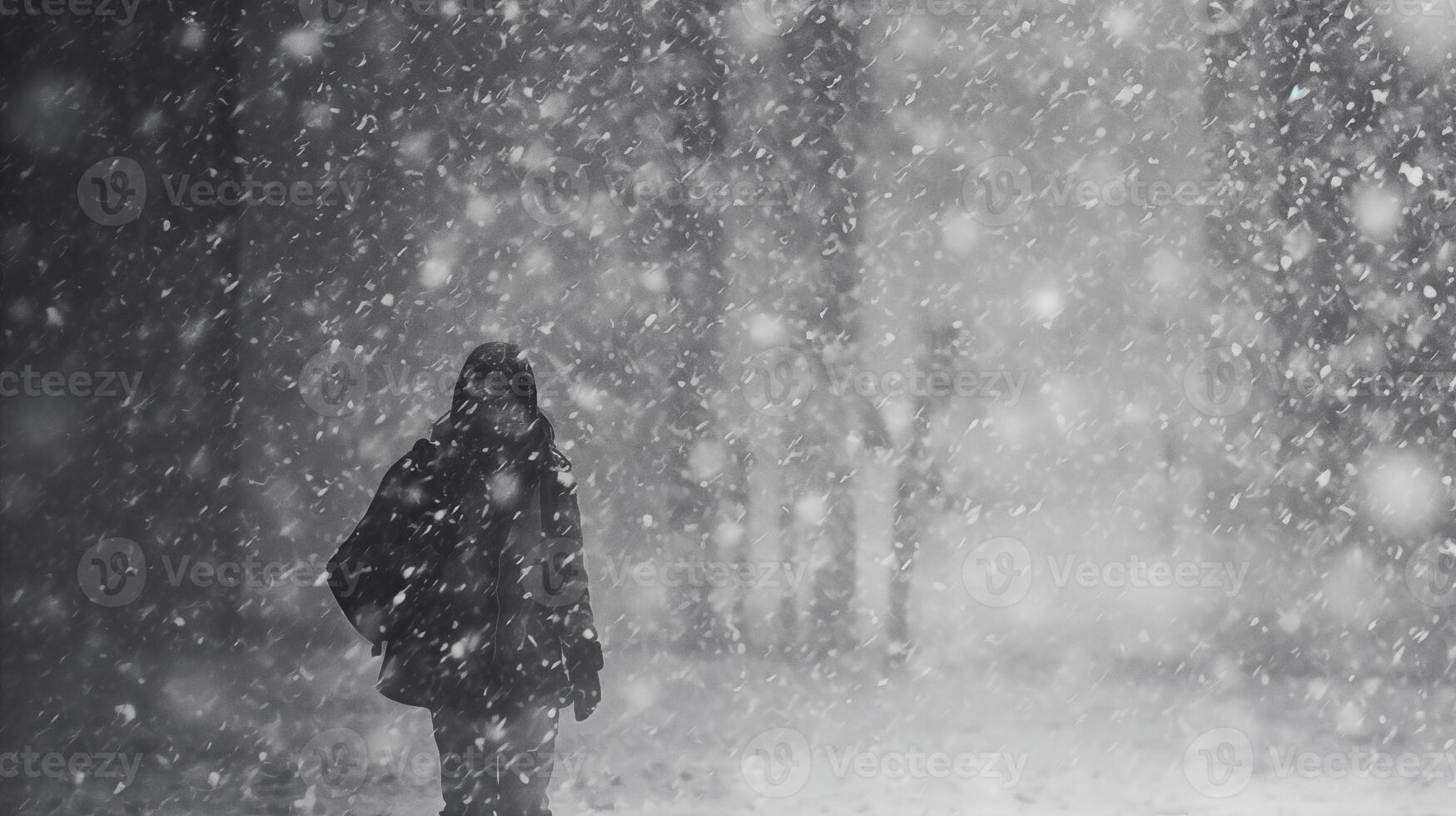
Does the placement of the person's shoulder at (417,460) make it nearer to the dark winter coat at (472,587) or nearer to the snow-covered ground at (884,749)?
the dark winter coat at (472,587)

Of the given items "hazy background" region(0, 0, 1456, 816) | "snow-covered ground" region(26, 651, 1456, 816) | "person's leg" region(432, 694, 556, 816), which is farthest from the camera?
"hazy background" region(0, 0, 1456, 816)

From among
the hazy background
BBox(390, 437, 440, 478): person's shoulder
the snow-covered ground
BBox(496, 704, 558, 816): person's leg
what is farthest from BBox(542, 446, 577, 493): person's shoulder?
the hazy background

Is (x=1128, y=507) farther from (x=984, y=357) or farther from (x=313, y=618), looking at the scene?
(x=313, y=618)

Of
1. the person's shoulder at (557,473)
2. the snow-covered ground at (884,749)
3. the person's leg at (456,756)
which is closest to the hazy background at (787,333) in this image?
the snow-covered ground at (884,749)

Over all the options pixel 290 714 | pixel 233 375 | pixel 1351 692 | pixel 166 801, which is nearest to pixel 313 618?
pixel 290 714

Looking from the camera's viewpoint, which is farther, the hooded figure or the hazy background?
the hazy background

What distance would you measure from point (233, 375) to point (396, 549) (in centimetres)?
425

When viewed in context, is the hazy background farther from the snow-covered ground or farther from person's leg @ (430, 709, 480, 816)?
person's leg @ (430, 709, 480, 816)

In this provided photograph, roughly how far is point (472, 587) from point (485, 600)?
0.05 metres

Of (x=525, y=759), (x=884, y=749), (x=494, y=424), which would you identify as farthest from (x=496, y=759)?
(x=884, y=749)

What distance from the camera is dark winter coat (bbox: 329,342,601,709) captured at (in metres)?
2.42

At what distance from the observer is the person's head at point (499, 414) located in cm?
250

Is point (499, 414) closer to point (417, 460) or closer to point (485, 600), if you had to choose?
point (417, 460)

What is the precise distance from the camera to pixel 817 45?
6.30 m
